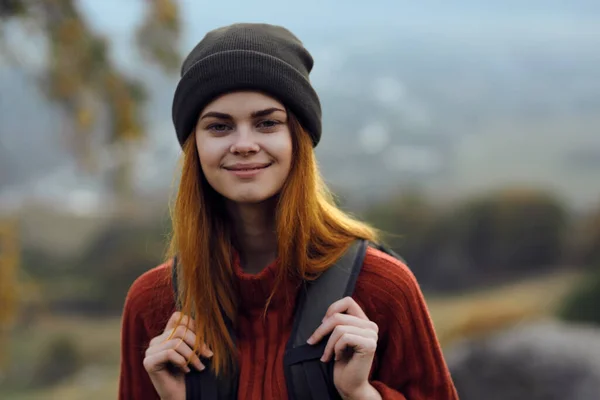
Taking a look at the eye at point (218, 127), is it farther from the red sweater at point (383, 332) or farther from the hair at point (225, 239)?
the red sweater at point (383, 332)

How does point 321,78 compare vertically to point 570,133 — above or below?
above

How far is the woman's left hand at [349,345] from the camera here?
162 cm

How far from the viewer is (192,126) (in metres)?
1.81

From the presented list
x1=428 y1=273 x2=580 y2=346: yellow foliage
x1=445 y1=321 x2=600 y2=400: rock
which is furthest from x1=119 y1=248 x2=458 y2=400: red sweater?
x1=428 y1=273 x2=580 y2=346: yellow foliage

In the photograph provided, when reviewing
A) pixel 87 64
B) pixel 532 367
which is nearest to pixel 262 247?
pixel 532 367

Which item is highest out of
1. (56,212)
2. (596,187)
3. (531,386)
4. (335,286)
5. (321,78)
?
(321,78)

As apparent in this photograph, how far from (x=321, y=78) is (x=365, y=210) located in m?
1.12

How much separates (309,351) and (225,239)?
36 cm

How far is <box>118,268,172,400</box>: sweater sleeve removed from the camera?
1923mm

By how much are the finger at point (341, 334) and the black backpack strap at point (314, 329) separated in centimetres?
3

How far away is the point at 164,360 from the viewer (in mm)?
1710

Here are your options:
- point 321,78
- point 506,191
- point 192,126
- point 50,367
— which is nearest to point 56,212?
point 50,367

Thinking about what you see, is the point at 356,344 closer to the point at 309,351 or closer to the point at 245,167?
the point at 309,351

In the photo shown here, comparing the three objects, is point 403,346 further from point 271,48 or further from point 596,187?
point 596,187
